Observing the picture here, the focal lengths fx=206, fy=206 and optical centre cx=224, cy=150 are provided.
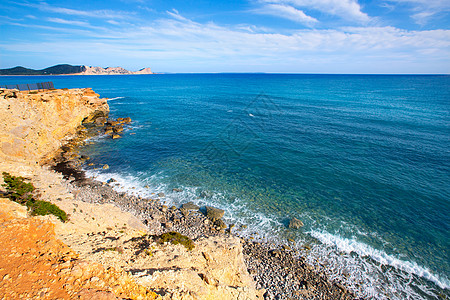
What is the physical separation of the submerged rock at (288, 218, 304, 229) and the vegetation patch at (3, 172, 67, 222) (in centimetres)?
2442

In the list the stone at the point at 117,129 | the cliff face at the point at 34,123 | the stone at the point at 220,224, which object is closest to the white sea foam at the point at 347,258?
the stone at the point at 220,224

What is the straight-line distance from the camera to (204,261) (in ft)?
55.4

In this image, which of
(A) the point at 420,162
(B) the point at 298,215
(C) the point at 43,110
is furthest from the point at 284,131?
(C) the point at 43,110

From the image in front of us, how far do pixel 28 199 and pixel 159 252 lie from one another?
17.9m

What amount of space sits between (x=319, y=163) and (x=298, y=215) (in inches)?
618

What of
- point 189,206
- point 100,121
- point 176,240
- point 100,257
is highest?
point 100,257

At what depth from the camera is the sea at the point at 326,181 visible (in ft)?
70.3

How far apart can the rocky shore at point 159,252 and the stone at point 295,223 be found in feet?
10.8

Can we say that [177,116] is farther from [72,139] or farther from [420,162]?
[420,162]

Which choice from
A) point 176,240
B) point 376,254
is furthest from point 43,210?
point 376,254

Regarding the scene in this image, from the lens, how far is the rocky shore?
1259 centimetres

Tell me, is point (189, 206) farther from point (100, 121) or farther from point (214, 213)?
point (100, 121)

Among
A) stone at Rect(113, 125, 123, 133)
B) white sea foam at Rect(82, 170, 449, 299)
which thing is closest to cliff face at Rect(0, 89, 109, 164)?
stone at Rect(113, 125, 123, 133)

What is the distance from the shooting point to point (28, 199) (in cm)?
2286
